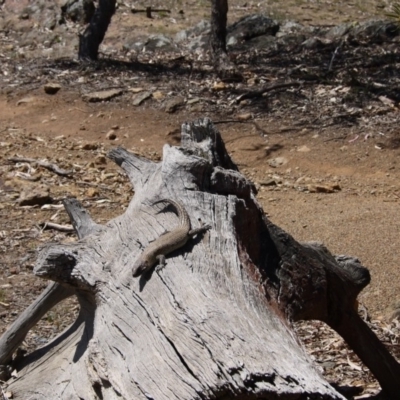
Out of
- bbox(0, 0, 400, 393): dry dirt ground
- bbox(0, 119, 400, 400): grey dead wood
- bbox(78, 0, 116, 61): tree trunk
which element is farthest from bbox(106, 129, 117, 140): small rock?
bbox(0, 119, 400, 400): grey dead wood

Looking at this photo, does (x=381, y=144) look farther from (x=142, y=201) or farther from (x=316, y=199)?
(x=142, y=201)

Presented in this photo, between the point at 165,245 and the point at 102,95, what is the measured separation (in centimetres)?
782

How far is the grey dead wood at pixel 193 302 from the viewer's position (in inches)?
106

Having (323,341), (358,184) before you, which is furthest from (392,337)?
(358,184)

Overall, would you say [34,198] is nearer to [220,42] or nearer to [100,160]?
[100,160]

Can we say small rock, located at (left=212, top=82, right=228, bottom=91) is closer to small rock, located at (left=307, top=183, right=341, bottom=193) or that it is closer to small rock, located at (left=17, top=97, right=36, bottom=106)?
small rock, located at (left=17, top=97, right=36, bottom=106)

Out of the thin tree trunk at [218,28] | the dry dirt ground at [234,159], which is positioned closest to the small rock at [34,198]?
the dry dirt ground at [234,159]

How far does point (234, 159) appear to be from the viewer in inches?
353

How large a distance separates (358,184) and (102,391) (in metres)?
5.60

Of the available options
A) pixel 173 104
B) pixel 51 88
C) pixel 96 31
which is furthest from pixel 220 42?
pixel 51 88

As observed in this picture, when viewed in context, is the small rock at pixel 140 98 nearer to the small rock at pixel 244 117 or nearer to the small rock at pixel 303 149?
the small rock at pixel 244 117

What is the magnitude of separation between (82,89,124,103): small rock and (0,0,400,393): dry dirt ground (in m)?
0.12

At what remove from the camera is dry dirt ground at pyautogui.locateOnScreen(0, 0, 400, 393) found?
19.6ft

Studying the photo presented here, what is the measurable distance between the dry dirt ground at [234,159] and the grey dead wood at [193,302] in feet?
2.99
